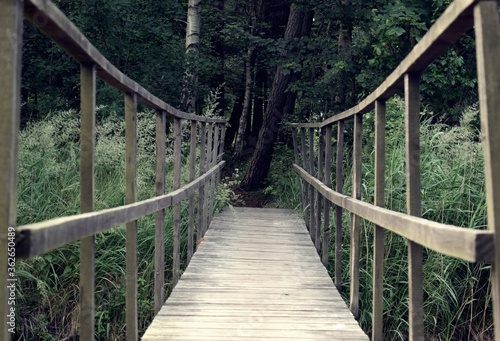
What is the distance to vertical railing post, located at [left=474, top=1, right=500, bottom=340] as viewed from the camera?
1.54m

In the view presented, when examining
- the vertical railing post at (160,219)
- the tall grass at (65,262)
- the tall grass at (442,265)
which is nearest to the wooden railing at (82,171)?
the vertical railing post at (160,219)

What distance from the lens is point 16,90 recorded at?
150 centimetres

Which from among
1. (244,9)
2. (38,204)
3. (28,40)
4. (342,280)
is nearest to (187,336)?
(342,280)

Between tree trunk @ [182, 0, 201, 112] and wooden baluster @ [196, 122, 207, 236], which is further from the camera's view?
tree trunk @ [182, 0, 201, 112]

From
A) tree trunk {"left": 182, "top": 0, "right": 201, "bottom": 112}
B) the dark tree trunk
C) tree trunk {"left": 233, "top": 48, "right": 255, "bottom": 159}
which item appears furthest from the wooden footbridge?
tree trunk {"left": 233, "top": 48, "right": 255, "bottom": 159}

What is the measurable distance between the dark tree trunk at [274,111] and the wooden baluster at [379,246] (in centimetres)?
724

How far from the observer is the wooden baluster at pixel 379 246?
3148 millimetres

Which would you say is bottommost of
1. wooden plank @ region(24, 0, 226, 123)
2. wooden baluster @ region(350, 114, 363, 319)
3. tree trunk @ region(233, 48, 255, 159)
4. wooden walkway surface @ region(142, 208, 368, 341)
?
wooden walkway surface @ region(142, 208, 368, 341)

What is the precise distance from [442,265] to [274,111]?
7129mm

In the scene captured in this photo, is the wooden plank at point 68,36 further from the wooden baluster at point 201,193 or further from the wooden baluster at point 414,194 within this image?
the wooden baluster at point 201,193

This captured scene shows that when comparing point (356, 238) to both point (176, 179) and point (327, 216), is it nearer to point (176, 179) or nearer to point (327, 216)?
point (327, 216)

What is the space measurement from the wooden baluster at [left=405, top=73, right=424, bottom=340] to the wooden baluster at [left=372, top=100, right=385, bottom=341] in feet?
2.14

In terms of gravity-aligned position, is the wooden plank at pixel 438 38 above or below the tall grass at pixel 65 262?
above

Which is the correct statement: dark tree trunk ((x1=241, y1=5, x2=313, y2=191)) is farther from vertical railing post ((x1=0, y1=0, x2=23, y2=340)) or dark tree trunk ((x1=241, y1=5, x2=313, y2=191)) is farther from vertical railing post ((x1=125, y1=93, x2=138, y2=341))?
vertical railing post ((x1=0, y1=0, x2=23, y2=340))
